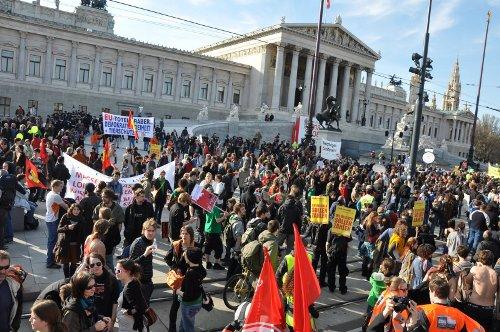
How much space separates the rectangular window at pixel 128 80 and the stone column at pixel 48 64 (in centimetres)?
831

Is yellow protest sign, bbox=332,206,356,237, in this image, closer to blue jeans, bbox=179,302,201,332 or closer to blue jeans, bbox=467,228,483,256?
blue jeans, bbox=179,302,201,332

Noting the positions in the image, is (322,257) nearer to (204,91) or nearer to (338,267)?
(338,267)

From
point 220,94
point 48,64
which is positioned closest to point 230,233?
point 48,64

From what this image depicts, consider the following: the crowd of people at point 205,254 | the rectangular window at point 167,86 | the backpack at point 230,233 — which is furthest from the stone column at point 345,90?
the backpack at point 230,233

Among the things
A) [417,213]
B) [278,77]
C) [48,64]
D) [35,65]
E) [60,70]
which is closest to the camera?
[417,213]

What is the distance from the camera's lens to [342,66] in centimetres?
7275

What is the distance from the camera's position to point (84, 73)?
169ft

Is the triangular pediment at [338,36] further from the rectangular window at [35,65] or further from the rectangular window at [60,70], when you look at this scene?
the rectangular window at [35,65]

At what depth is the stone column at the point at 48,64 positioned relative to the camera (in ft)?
159

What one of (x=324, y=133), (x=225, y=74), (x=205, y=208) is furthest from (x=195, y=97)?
(x=205, y=208)

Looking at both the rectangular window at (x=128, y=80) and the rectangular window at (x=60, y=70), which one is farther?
the rectangular window at (x=128, y=80)

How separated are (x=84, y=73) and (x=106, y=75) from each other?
8.16 feet

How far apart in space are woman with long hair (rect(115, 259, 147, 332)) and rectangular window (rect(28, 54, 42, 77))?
49.0 m

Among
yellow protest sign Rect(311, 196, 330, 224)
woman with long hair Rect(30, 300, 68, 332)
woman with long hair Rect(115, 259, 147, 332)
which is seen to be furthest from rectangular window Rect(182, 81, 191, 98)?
woman with long hair Rect(30, 300, 68, 332)
